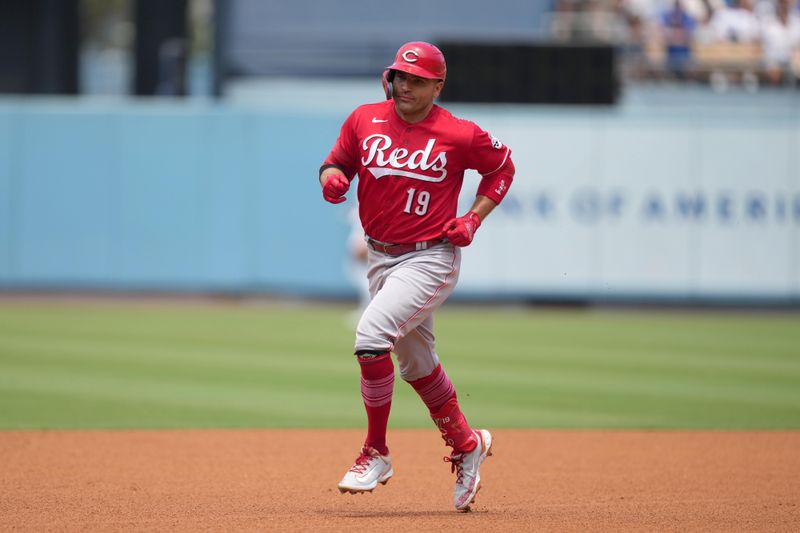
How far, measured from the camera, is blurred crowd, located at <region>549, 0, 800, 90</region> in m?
19.2

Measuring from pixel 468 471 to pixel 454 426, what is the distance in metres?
Answer: 0.21

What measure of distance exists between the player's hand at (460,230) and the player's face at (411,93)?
1.68ft

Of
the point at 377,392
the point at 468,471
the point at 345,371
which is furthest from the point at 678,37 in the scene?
the point at 377,392

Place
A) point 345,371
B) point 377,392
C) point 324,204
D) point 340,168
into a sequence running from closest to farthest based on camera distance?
point 377,392
point 340,168
point 345,371
point 324,204

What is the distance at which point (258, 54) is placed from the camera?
21109 mm

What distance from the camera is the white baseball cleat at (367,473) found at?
5.47 metres

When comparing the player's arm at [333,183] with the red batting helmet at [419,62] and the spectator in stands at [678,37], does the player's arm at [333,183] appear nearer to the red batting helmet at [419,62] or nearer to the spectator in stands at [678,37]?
the red batting helmet at [419,62]

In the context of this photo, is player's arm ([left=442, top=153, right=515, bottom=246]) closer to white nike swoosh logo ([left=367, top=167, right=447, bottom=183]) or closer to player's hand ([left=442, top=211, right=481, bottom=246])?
player's hand ([left=442, top=211, right=481, bottom=246])

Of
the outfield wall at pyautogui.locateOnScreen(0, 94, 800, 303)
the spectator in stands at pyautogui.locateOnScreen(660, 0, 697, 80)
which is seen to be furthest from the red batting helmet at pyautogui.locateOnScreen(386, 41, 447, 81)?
the spectator in stands at pyautogui.locateOnScreen(660, 0, 697, 80)

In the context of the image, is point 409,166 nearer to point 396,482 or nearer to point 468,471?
point 468,471

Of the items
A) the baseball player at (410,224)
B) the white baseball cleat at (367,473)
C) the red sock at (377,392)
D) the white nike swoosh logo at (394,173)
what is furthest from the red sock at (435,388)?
the white nike swoosh logo at (394,173)

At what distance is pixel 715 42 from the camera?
19.3 metres

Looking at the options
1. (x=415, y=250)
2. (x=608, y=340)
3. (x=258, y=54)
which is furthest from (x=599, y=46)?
(x=415, y=250)

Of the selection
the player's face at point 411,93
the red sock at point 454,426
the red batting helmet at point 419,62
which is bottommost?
the red sock at point 454,426
